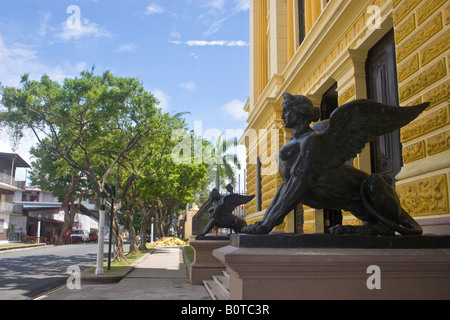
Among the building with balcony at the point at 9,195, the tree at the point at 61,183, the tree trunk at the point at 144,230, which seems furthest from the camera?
the building with balcony at the point at 9,195

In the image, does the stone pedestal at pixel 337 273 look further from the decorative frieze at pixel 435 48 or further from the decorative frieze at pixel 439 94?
the decorative frieze at pixel 435 48

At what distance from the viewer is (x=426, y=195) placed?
16.8ft

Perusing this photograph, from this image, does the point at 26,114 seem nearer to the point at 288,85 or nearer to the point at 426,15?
the point at 288,85

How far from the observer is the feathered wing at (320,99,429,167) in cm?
342

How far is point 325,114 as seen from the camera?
11578 mm

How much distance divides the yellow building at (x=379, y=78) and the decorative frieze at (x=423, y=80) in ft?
0.04

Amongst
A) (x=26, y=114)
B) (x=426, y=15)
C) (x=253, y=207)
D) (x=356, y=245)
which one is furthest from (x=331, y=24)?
(x=26, y=114)

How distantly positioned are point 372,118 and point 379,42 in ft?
17.8

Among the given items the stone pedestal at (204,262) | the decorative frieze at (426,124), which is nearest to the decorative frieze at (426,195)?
the decorative frieze at (426,124)

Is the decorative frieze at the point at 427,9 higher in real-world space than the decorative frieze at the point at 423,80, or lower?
higher

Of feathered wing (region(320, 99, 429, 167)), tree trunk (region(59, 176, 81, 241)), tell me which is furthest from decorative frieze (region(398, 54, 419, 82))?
tree trunk (region(59, 176, 81, 241))

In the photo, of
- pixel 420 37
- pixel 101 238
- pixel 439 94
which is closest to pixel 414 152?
pixel 439 94

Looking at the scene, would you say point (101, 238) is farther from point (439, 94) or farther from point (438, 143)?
point (439, 94)

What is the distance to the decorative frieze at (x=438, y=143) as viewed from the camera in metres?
4.89
